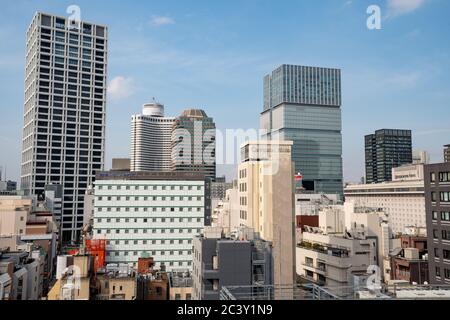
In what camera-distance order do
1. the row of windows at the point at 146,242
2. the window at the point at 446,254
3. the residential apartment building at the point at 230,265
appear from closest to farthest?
the residential apartment building at the point at 230,265
the window at the point at 446,254
the row of windows at the point at 146,242

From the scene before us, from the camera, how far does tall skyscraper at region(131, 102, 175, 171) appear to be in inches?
1746

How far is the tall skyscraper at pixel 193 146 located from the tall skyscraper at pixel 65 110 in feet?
20.9

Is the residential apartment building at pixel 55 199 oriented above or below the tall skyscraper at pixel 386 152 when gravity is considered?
below

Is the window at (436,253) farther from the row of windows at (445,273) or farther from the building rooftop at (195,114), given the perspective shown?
the building rooftop at (195,114)

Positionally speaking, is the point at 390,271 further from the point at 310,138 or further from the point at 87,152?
the point at 87,152

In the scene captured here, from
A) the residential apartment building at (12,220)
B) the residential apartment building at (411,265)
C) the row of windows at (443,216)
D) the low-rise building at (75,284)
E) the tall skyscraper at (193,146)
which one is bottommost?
the residential apartment building at (411,265)

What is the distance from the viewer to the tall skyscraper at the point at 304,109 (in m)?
19.9

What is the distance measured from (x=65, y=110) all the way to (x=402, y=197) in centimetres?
2562

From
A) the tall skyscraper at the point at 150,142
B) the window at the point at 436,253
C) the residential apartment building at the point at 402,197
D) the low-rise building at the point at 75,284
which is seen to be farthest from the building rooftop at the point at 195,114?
the tall skyscraper at the point at 150,142

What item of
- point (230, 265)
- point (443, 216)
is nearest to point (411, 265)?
point (443, 216)

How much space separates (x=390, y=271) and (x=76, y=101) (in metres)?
23.0

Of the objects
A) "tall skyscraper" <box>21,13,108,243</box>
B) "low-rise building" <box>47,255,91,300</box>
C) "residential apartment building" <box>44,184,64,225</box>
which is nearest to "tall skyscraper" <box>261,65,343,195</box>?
"low-rise building" <box>47,255,91,300</box>

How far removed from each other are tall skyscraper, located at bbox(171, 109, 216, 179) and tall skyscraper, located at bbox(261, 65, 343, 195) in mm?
3384
